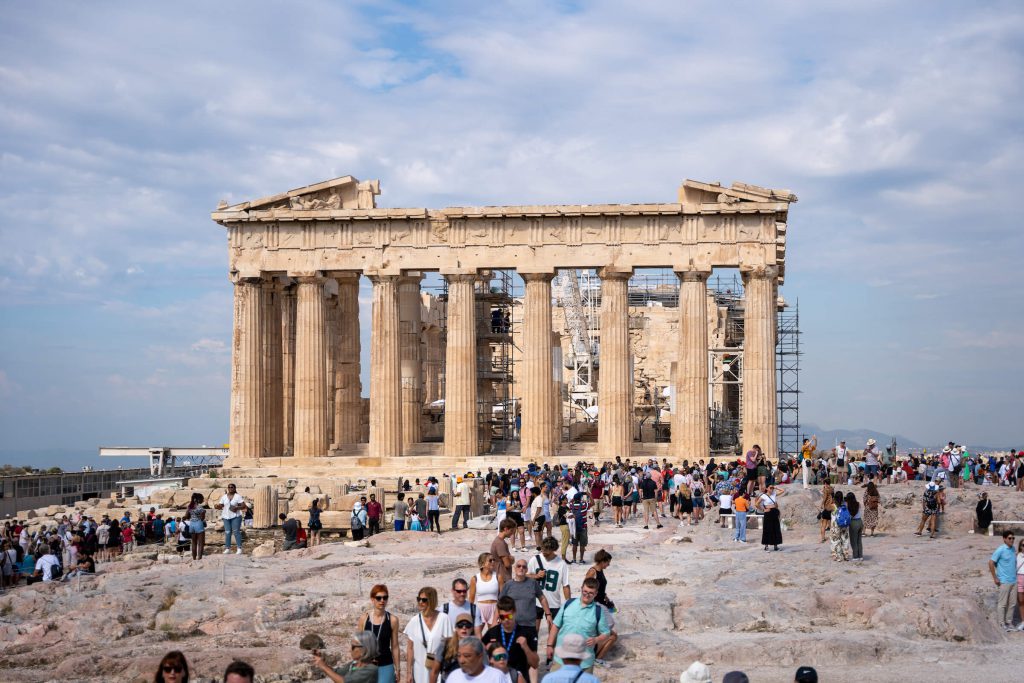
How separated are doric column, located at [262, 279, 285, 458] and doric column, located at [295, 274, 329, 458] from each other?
6.52 ft

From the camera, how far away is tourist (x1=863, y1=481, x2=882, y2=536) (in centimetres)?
2766

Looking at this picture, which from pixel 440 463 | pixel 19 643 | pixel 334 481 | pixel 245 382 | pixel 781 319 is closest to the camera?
pixel 19 643

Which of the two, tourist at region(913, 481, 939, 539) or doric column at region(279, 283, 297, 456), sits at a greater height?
doric column at region(279, 283, 297, 456)

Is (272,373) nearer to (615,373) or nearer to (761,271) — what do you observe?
(615,373)

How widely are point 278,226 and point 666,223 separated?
16505 millimetres

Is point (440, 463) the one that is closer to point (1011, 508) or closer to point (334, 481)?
point (334, 481)

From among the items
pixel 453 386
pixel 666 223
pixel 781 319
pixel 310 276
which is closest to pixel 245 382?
pixel 310 276

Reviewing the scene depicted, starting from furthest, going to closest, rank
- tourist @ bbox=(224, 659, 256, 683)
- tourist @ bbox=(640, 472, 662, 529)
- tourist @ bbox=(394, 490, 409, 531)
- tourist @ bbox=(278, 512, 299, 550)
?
1. tourist @ bbox=(394, 490, 409, 531)
2. tourist @ bbox=(640, 472, 662, 529)
3. tourist @ bbox=(278, 512, 299, 550)
4. tourist @ bbox=(224, 659, 256, 683)

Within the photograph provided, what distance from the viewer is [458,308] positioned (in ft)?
163

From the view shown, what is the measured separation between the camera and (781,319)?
214 feet

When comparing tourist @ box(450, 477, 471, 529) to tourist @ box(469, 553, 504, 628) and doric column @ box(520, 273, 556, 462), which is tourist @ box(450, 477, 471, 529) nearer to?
doric column @ box(520, 273, 556, 462)

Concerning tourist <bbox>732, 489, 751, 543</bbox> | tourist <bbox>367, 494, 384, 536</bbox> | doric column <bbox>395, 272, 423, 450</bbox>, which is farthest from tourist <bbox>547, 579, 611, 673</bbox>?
doric column <bbox>395, 272, 423, 450</bbox>

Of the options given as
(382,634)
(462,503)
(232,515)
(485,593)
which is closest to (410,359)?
(462,503)

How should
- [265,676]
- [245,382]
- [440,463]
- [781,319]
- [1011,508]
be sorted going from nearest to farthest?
[265,676] < [1011,508] < [440,463] < [245,382] < [781,319]
